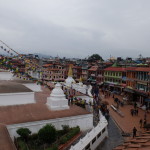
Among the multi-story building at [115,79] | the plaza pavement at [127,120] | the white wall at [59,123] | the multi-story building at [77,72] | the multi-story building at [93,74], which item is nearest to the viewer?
the white wall at [59,123]

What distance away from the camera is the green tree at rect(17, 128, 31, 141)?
1247 cm

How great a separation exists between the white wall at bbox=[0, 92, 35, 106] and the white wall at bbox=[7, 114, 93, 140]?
442 cm

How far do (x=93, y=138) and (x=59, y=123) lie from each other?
275cm

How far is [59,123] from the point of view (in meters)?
14.9

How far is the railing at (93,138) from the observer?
41.0 ft

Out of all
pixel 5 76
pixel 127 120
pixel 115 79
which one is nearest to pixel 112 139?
pixel 127 120

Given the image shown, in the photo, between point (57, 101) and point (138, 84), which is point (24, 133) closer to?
point (57, 101)

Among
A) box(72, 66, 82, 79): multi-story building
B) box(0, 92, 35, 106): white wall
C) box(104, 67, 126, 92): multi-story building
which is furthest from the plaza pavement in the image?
box(72, 66, 82, 79): multi-story building

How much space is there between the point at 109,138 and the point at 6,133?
8789 mm

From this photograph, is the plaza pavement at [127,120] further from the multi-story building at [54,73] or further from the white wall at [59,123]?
the multi-story building at [54,73]

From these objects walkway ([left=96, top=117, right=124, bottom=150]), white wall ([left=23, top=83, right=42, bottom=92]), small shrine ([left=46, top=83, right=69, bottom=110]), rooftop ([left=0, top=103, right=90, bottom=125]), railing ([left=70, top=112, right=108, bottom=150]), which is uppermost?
white wall ([left=23, top=83, right=42, bottom=92])

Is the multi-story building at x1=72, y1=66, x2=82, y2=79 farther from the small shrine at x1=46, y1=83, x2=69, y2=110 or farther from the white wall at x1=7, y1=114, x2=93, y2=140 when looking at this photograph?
the white wall at x1=7, y1=114, x2=93, y2=140

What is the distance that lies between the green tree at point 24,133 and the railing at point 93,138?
315 centimetres

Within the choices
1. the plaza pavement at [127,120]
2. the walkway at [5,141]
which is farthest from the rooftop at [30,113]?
the plaza pavement at [127,120]
